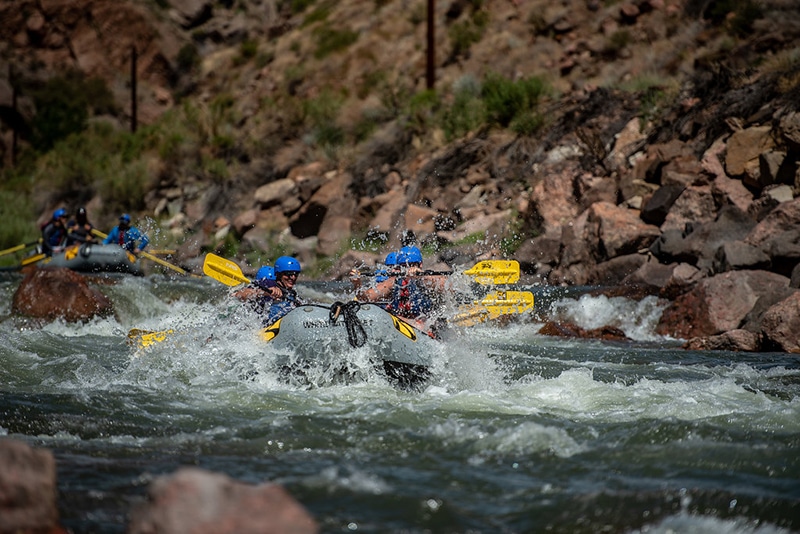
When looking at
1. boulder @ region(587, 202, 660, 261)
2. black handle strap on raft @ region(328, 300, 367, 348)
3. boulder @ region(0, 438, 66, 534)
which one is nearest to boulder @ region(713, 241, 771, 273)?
boulder @ region(587, 202, 660, 261)

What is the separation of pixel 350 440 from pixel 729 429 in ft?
7.36

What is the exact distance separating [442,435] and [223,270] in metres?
4.35

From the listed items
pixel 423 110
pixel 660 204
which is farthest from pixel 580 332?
pixel 423 110

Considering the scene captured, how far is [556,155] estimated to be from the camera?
671 inches

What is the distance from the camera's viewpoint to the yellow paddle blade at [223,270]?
8.59m

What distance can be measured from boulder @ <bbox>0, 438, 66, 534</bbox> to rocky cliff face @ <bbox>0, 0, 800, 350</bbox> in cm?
727

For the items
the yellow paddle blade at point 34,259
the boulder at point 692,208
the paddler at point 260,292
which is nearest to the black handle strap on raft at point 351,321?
the paddler at point 260,292

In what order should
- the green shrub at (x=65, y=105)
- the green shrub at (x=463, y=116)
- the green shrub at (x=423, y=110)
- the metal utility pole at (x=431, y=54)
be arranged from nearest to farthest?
the green shrub at (x=463, y=116), the green shrub at (x=423, y=110), the metal utility pole at (x=431, y=54), the green shrub at (x=65, y=105)

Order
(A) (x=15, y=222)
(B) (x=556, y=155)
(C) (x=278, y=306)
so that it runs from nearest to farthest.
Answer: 1. (C) (x=278, y=306)
2. (B) (x=556, y=155)
3. (A) (x=15, y=222)

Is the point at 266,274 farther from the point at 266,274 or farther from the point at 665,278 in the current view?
the point at 665,278

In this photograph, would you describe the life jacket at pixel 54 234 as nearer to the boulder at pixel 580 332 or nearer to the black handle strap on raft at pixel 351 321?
the boulder at pixel 580 332

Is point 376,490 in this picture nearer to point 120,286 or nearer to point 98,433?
point 98,433

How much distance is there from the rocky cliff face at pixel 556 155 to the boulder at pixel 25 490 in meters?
7.27

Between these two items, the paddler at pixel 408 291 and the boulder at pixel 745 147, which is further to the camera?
the boulder at pixel 745 147
